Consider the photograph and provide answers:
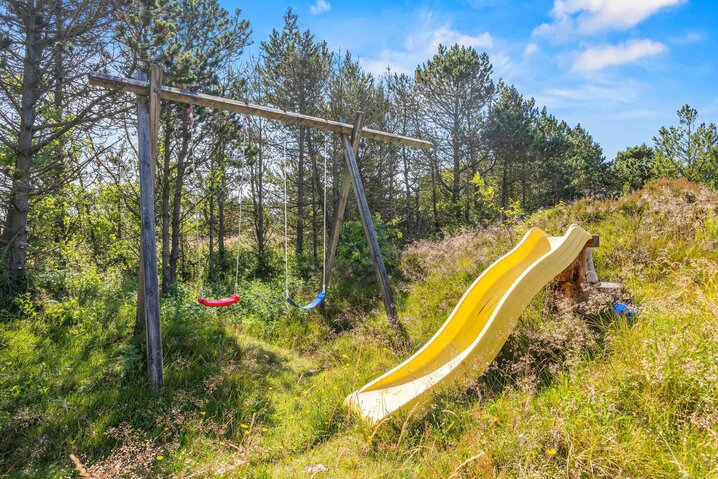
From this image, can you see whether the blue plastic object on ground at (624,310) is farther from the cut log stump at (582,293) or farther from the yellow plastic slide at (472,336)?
the yellow plastic slide at (472,336)

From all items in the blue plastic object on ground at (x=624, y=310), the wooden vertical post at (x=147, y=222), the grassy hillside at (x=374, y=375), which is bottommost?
the grassy hillside at (x=374, y=375)

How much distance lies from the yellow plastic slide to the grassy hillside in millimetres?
149

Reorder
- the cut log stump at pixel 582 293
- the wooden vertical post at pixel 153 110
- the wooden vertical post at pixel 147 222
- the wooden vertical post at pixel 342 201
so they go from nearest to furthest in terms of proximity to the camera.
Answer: the cut log stump at pixel 582 293, the wooden vertical post at pixel 147 222, the wooden vertical post at pixel 153 110, the wooden vertical post at pixel 342 201

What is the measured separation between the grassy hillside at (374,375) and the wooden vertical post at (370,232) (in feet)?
0.96

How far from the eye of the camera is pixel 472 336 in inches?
138

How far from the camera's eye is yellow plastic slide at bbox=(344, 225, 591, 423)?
2.73 metres

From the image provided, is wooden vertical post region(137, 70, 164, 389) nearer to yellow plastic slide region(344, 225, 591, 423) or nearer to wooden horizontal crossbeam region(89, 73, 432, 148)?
wooden horizontal crossbeam region(89, 73, 432, 148)

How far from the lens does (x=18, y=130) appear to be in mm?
4707

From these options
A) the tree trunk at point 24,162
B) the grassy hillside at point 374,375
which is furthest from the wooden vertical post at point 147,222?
the tree trunk at point 24,162

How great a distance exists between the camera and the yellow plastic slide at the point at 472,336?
273 centimetres

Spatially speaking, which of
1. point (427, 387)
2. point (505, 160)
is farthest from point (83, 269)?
point (505, 160)

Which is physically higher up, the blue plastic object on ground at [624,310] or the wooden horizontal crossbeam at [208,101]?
the wooden horizontal crossbeam at [208,101]

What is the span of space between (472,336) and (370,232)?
2.04 meters

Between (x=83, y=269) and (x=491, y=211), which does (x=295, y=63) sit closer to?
(x=83, y=269)
